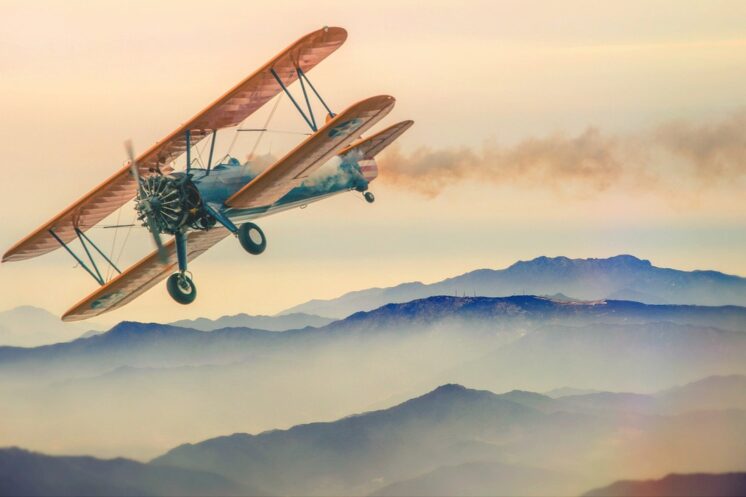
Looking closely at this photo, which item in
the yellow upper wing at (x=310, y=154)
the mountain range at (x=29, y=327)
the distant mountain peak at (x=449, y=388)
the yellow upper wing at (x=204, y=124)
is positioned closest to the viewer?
the yellow upper wing at (x=310, y=154)

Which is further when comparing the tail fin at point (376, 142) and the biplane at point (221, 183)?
the tail fin at point (376, 142)

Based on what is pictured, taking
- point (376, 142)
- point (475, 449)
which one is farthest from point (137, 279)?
point (475, 449)

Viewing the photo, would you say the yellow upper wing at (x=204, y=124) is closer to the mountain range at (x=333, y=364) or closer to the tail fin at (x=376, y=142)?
the tail fin at (x=376, y=142)

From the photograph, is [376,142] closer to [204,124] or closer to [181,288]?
[204,124]

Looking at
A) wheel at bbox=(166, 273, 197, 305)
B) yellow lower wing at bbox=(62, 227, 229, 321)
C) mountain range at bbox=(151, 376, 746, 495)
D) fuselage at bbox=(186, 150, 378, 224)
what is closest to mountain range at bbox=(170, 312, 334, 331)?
mountain range at bbox=(151, 376, 746, 495)

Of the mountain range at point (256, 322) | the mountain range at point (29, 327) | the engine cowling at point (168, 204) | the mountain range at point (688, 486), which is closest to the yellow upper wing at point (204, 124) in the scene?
the engine cowling at point (168, 204)

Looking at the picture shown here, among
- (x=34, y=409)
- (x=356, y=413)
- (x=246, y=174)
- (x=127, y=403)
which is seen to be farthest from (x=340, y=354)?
(x=246, y=174)

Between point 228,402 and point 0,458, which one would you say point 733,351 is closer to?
point 228,402
